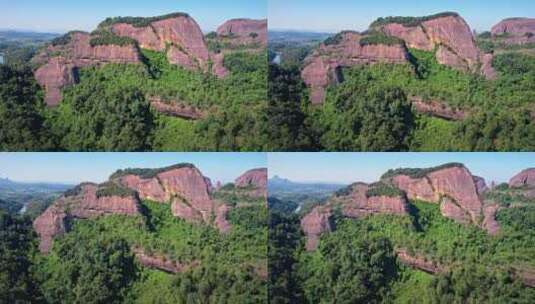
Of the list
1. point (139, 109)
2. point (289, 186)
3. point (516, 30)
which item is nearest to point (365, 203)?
point (289, 186)

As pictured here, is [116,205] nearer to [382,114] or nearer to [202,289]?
[202,289]

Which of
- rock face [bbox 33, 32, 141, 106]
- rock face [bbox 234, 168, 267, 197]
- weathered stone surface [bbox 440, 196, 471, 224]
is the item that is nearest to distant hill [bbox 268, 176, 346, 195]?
rock face [bbox 234, 168, 267, 197]

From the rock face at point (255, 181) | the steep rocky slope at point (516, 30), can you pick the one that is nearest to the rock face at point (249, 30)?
the rock face at point (255, 181)

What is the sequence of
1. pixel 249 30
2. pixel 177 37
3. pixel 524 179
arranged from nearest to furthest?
1. pixel 524 179
2. pixel 249 30
3. pixel 177 37

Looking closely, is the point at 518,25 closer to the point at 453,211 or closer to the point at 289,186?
the point at 453,211

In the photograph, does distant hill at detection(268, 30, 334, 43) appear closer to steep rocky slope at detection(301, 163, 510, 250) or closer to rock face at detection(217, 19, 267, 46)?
rock face at detection(217, 19, 267, 46)

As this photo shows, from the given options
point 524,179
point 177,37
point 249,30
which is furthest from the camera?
point 177,37
